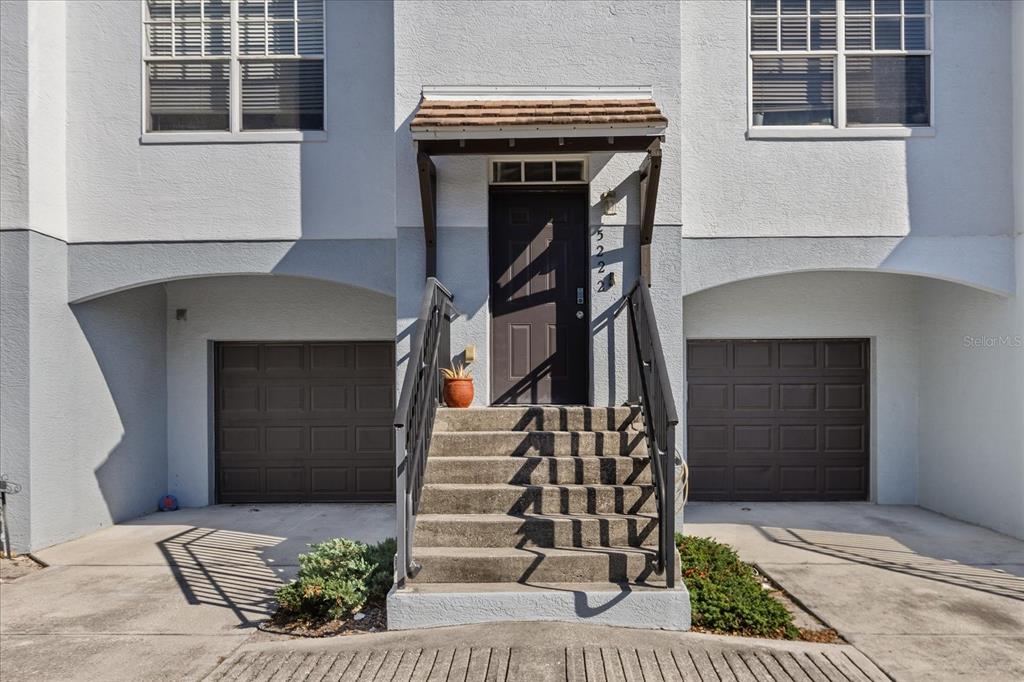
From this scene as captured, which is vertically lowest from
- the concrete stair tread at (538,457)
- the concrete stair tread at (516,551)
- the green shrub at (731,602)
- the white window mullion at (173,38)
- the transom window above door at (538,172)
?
the green shrub at (731,602)

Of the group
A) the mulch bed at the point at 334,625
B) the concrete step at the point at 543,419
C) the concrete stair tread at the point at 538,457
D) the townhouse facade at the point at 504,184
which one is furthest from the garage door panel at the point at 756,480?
the mulch bed at the point at 334,625

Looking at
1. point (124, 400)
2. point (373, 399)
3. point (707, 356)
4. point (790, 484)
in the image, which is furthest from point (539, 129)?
point (124, 400)

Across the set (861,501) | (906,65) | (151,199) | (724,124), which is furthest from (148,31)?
(861,501)

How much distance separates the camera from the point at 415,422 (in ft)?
15.2

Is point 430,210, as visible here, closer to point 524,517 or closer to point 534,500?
point 534,500

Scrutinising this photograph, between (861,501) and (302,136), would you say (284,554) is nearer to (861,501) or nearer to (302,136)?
(302,136)

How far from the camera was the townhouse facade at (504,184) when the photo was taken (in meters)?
6.18

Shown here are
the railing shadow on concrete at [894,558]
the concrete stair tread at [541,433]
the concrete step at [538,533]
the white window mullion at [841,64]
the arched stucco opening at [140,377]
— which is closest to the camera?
the concrete step at [538,533]

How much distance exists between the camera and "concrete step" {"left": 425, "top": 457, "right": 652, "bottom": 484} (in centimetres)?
504

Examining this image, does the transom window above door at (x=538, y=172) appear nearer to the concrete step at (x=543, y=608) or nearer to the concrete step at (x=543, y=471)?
the concrete step at (x=543, y=471)

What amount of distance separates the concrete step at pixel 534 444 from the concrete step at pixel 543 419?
0.23m

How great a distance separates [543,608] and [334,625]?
4.39ft

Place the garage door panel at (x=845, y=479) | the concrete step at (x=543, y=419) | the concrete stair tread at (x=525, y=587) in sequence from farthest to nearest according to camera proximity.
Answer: the garage door panel at (x=845, y=479), the concrete step at (x=543, y=419), the concrete stair tread at (x=525, y=587)

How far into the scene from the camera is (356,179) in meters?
6.88
